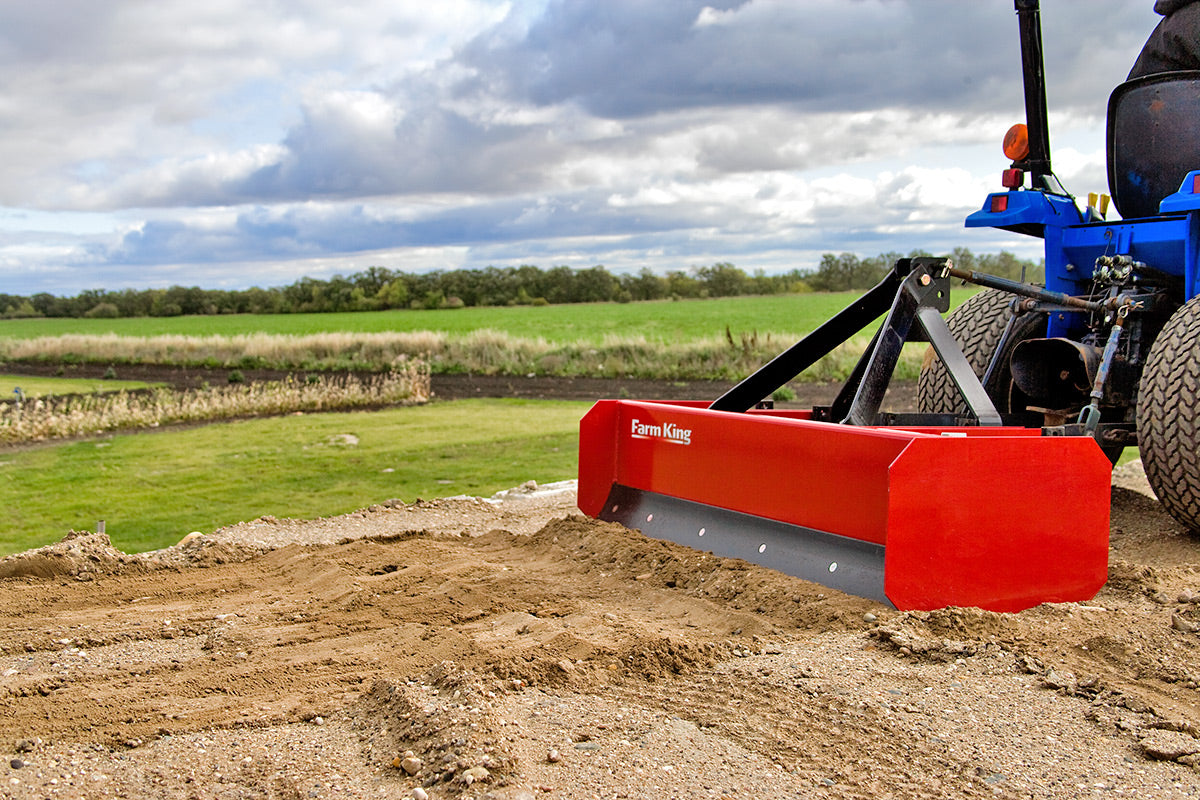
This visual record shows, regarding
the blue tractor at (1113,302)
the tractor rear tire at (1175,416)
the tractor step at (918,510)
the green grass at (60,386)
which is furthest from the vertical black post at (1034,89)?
the green grass at (60,386)

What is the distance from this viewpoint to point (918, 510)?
3.76 m

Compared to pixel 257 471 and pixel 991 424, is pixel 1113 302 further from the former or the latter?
pixel 257 471

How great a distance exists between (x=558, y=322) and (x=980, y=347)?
130 feet

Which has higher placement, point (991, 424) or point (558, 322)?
point (558, 322)

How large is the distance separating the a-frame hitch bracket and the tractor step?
0.28 meters

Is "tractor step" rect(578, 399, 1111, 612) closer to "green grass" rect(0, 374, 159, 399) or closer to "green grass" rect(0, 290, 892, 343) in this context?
"green grass" rect(0, 374, 159, 399)

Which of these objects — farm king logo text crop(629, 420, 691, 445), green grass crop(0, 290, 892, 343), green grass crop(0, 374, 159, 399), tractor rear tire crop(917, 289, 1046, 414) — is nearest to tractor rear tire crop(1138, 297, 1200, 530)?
Answer: tractor rear tire crop(917, 289, 1046, 414)

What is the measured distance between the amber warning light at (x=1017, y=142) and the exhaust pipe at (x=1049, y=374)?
1184 millimetres

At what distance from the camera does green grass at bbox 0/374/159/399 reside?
16844 millimetres

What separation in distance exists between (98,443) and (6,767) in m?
8.91

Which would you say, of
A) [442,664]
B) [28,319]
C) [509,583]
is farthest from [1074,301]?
[28,319]

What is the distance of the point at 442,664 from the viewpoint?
3340mm

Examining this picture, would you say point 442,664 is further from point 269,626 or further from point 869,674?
point 869,674

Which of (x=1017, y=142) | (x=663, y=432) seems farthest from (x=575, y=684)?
(x=1017, y=142)
